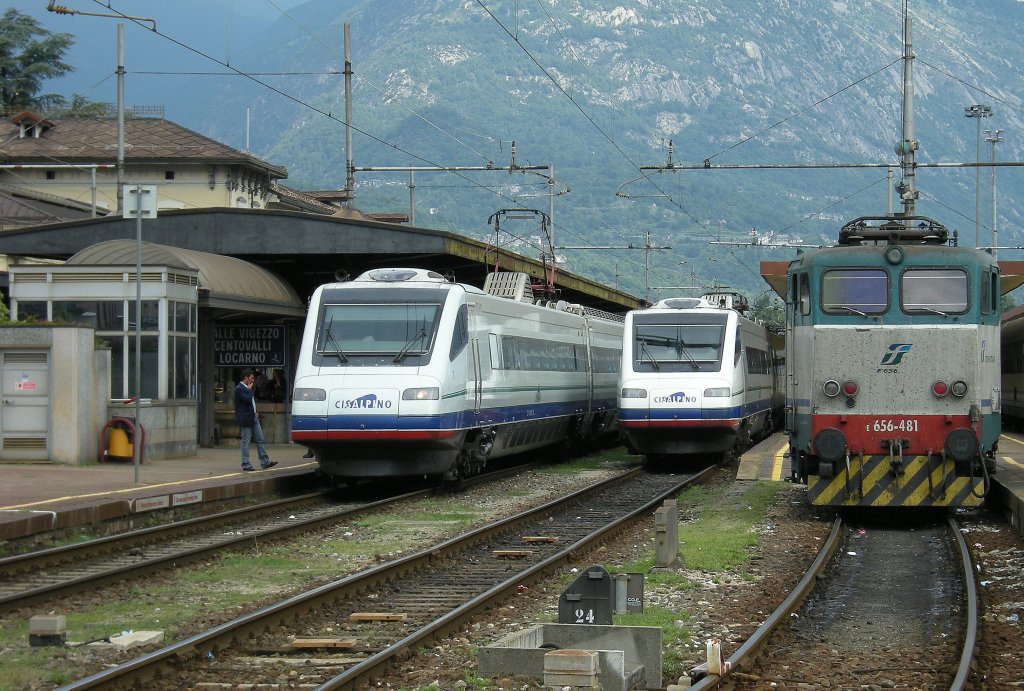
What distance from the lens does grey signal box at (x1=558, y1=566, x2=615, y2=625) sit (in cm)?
927

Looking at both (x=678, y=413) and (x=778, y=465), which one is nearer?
(x=778, y=465)

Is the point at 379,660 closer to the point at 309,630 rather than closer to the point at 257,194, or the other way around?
the point at 309,630

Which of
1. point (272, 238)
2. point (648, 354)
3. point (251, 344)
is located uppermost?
point (272, 238)

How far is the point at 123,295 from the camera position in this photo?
78.3ft

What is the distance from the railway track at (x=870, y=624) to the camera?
9055mm

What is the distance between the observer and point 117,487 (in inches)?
730

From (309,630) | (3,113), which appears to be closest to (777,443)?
(309,630)

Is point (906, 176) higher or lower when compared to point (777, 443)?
higher

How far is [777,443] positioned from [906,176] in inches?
254

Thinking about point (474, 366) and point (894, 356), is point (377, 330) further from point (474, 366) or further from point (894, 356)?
point (894, 356)

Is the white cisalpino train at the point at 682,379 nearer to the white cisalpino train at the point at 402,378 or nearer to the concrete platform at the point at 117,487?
the white cisalpino train at the point at 402,378

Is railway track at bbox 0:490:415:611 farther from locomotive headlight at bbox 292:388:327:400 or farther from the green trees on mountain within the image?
the green trees on mountain

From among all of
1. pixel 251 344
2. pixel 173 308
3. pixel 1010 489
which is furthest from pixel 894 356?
pixel 251 344

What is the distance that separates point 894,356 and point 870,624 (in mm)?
6210
